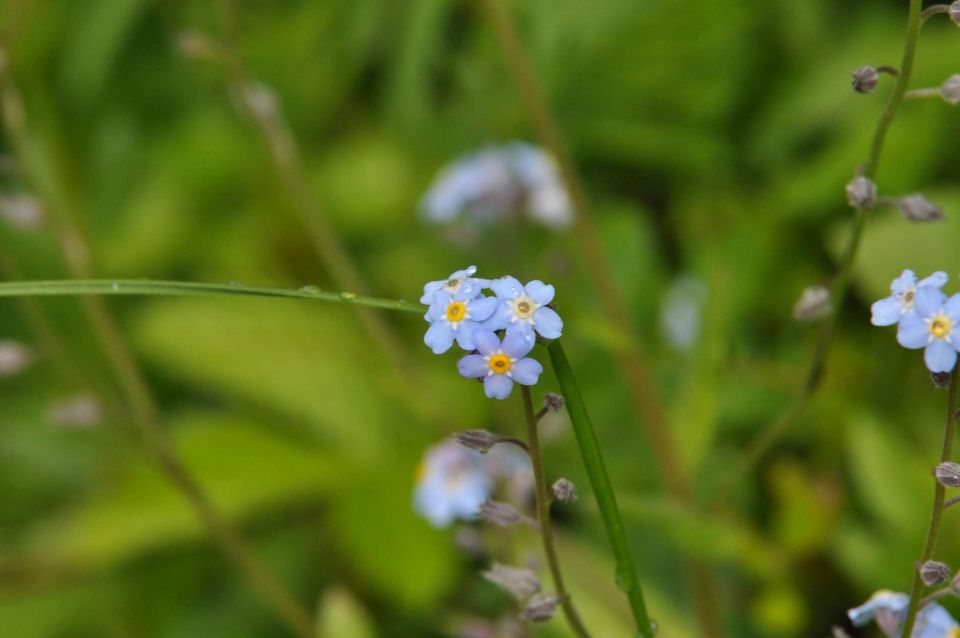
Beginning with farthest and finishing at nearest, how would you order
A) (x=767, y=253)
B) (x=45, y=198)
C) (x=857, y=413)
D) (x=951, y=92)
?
(x=767, y=253) → (x=857, y=413) → (x=45, y=198) → (x=951, y=92)

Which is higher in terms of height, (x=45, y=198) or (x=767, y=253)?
(x=767, y=253)

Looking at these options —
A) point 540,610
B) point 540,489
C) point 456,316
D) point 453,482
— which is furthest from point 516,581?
point 453,482

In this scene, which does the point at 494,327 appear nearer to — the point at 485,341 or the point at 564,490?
the point at 485,341

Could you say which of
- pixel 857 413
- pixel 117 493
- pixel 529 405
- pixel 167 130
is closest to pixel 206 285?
pixel 529 405

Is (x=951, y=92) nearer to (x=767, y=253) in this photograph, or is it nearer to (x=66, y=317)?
(x=767, y=253)

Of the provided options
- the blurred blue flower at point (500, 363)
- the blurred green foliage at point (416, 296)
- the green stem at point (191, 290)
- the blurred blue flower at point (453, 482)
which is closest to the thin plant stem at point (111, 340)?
the blurred green foliage at point (416, 296)
